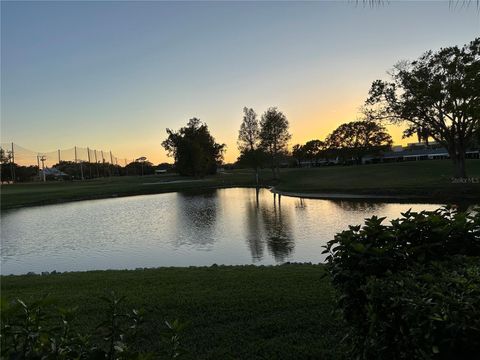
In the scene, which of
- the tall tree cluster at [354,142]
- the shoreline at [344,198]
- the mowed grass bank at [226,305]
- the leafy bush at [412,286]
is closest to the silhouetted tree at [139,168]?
the tall tree cluster at [354,142]

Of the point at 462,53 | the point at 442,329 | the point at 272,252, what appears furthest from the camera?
the point at 462,53

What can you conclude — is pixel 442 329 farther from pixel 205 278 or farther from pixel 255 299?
pixel 205 278

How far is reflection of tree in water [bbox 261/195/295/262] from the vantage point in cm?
1292

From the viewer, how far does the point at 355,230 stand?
311cm

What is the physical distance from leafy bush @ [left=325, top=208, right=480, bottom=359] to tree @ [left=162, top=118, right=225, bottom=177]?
2907 inches

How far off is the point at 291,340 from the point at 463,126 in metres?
33.3

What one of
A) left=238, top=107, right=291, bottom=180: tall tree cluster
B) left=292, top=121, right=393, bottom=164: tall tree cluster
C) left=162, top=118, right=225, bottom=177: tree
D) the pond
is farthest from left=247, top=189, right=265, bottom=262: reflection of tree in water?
left=292, top=121, right=393, bottom=164: tall tree cluster

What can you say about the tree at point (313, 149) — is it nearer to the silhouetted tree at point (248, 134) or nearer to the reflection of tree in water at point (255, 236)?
the silhouetted tree at point (248, 134)

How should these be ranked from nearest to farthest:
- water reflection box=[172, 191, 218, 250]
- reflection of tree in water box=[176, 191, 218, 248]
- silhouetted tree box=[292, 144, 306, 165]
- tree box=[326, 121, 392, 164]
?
water reflection box=[172, 191, 218, 250], reflection of tree in water box=[176, 191, 218, 248], tree box=[326, 121, 392, 164], silhouetted tree box=[292, 144, 306, 165]

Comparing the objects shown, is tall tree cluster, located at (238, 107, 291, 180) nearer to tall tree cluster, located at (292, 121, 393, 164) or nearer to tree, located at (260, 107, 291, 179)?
tree, located at (260, 107, 291, 179)

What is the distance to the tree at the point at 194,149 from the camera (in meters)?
76.9

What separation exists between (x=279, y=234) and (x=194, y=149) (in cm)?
6146

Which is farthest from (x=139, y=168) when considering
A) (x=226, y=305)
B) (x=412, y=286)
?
(x=412, y=286)

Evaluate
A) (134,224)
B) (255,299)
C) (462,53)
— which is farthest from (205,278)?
(462,53)
